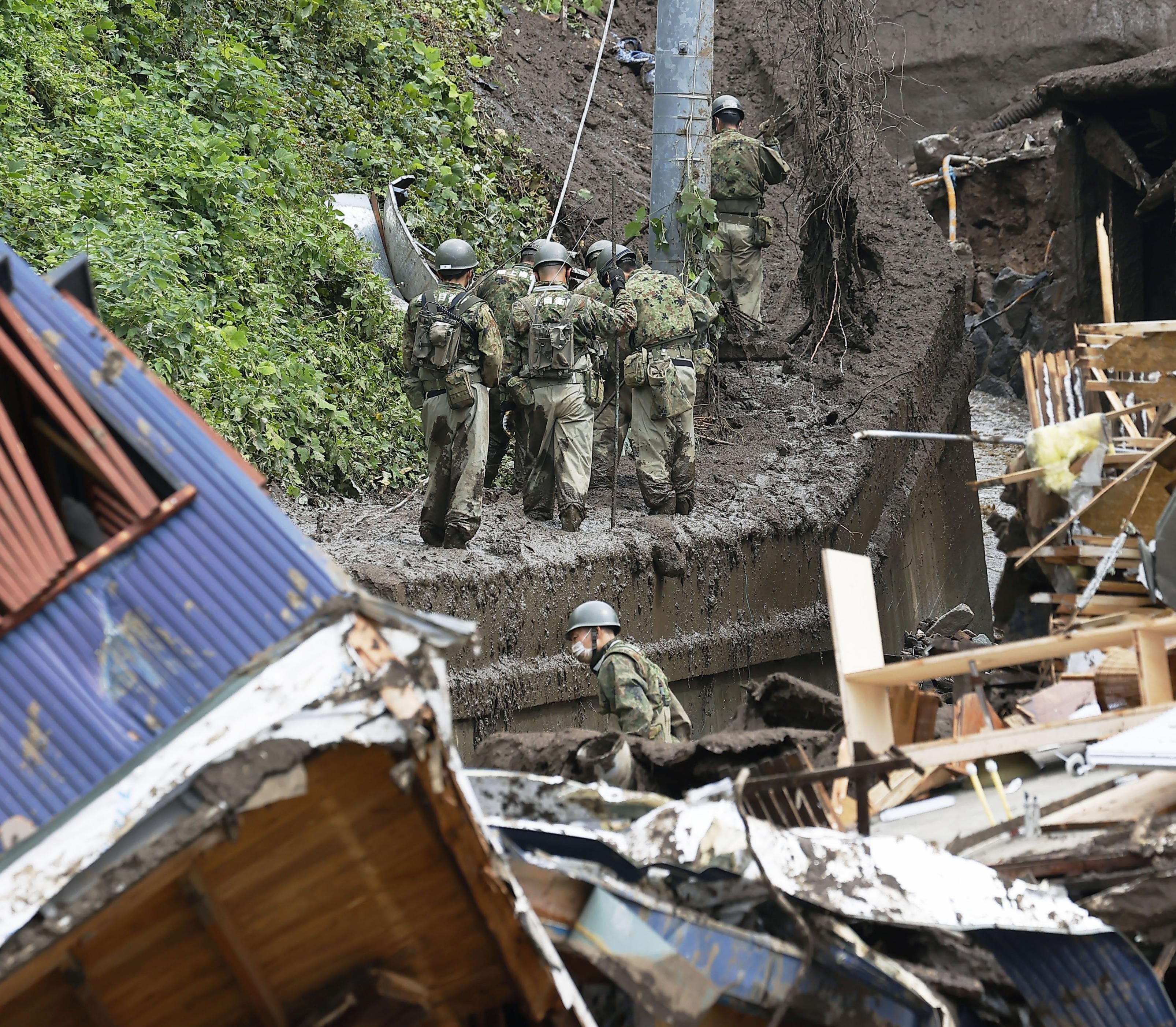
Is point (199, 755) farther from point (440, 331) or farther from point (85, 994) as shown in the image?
point (440, 331)

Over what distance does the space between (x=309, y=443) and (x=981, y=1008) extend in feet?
25.7

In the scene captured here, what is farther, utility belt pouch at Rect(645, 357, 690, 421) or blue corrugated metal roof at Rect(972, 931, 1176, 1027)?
utility belt pouch at Rect(645, 357, 690, 421)

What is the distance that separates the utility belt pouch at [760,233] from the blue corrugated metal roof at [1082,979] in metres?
10.2

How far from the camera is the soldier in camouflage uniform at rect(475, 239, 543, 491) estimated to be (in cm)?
1094

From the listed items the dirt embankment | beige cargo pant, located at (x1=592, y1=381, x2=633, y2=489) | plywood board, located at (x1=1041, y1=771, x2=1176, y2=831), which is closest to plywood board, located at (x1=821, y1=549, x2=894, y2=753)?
plywood board, located at (x1=1041, y1=771, x2=1176, y2=831)

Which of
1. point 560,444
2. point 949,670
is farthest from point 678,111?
point 949,670

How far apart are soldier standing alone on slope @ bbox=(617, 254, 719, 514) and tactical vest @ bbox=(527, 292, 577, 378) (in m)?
0.94

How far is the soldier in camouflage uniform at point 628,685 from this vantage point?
8148 mm

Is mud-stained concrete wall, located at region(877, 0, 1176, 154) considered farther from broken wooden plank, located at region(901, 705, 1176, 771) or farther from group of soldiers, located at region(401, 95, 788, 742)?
broken wooden plank, located at region(901, 705, 1176, 771)

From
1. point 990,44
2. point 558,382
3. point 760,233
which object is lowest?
point 558,382

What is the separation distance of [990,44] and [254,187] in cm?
1491

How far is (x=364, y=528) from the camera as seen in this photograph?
10.5 meters

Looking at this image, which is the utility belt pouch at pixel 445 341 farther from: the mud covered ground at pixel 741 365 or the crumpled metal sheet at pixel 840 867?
the crumpled metal sheet at pixel 840 867

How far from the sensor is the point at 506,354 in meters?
10.9
